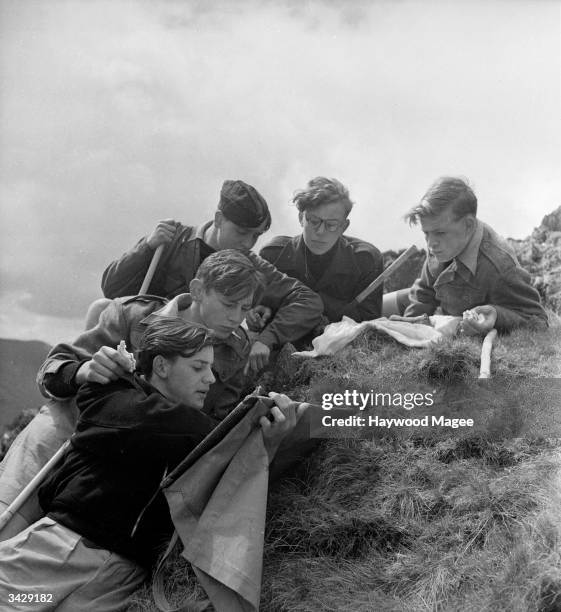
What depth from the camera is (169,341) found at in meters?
4.60

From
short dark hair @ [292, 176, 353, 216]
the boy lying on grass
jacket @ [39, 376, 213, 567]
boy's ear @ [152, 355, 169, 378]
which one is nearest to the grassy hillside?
the boy lying on grass

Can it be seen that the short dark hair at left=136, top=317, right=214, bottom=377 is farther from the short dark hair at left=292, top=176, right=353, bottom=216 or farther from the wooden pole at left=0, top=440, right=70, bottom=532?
the short dark hair at left=292, top=176, right=353, bottom=216

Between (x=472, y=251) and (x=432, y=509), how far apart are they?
9.57 feet

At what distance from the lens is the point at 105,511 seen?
4203mm

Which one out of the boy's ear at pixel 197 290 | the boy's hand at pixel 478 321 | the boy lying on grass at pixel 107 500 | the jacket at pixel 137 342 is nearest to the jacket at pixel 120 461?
the boy lying on grass at pixel 107 500

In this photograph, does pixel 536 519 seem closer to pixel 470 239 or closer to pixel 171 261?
pixel 470 239

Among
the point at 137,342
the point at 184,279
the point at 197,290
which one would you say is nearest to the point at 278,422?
the point at 137,342

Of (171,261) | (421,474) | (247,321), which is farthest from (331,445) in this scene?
(171,261)

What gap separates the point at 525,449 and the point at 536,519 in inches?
34.0

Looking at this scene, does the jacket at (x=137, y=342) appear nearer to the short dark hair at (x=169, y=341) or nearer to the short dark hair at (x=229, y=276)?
the short dark hair at (x=229, y=276)

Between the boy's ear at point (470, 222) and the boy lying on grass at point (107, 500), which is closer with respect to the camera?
the boy lying on grass at point (107, 500)

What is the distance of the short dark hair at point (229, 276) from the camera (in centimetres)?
552

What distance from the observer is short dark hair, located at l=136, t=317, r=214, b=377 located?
181 inches

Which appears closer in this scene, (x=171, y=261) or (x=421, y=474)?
(x=421, y=474)
